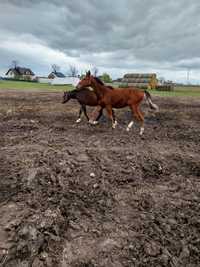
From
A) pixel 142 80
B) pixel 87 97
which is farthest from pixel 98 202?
pixel 142 80

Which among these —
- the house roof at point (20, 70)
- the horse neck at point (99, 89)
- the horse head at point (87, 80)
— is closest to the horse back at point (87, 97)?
the horse head at point (87, 80)


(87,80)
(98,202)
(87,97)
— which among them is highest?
(87,80)

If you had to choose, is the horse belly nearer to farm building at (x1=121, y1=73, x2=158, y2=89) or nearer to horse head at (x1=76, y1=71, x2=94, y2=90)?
horse head at (x1=76, y1=71, x2=94, y2=90)

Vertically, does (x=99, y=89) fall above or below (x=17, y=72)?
below

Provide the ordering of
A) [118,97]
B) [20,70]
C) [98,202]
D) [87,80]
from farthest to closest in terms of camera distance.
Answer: [20,70], [87,80], [118,97], [98,202]

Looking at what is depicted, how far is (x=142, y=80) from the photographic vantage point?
6356cm

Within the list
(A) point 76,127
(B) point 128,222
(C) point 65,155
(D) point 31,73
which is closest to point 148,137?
(A) point 76,127

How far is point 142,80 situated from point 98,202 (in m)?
62.6

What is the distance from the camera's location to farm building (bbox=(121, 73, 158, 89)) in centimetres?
6038

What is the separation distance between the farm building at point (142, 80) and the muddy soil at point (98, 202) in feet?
180

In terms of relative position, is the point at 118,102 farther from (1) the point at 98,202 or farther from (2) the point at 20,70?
(2) the point at 20,70

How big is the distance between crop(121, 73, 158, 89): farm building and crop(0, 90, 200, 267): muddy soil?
54.9 metres

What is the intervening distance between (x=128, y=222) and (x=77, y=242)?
87 cm

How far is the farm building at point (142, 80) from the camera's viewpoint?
198 feet
